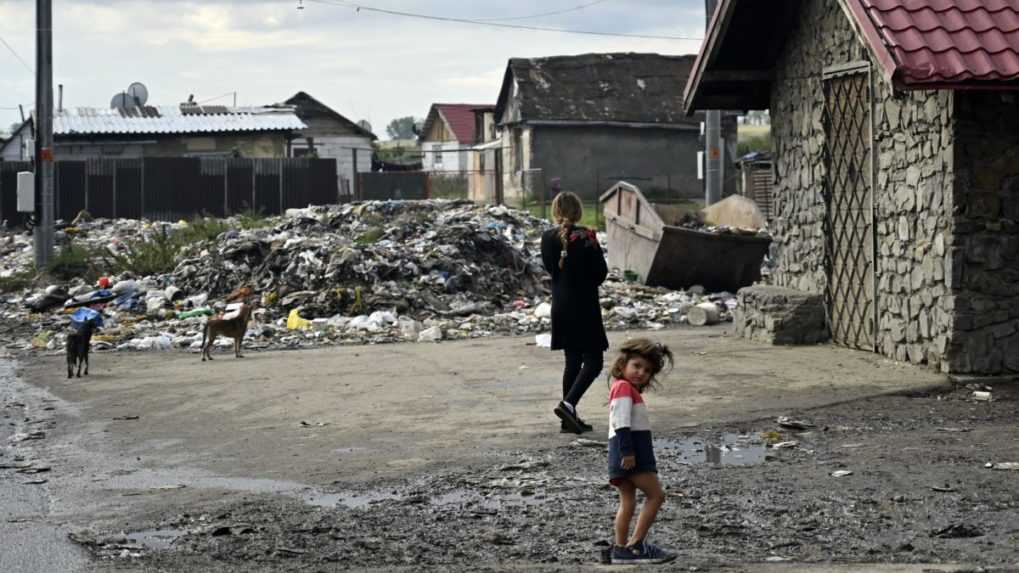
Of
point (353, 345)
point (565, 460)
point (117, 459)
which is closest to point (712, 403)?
point (565, 460)

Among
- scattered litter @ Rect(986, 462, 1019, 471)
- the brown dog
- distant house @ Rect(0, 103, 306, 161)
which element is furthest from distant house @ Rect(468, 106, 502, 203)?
scattered litter @ Rect(986, 462, 1019, 471)

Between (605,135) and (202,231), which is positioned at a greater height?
(605,135)

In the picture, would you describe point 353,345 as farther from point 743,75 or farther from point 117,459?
point 117,459

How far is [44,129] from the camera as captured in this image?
26.5 metres

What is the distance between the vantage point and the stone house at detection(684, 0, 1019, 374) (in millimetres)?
11875

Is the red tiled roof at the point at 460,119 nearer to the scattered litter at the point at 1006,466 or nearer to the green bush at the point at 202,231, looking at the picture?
the green bush at the point at 202,231

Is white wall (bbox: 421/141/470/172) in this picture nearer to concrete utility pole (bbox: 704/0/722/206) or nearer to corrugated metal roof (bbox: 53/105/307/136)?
corrugated metal roof (bbox: 53/105/307/136)

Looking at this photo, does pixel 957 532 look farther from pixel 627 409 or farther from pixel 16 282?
pixel 16 282

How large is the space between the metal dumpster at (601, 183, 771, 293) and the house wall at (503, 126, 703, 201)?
2850cm

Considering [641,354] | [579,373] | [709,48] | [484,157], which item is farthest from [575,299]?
[484,157]

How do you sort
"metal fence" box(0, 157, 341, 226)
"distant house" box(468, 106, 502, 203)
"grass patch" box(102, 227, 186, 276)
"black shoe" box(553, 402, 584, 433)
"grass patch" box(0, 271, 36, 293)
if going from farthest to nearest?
"distant house" box(468, 106, 502, 203)
"metal fence" box(0, 157, 341, 226)
"grass patch" box(0, 271, 36, 293)
"grass patch" box(102, 227, 186, 276)
"black shoe" box(553, 402, 584, 433)

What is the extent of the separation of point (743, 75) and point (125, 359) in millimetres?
7979

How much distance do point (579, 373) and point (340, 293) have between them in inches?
409

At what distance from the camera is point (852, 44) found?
13984 millimetres
